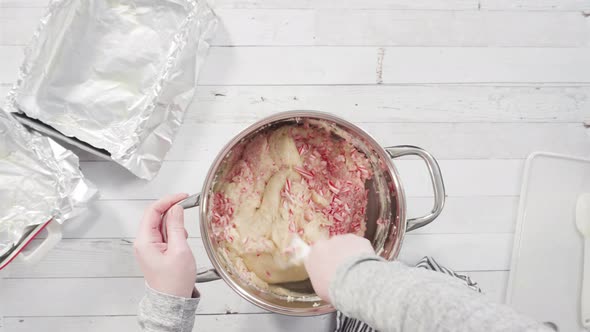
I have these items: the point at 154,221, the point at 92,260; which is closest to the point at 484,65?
the point at 154,221

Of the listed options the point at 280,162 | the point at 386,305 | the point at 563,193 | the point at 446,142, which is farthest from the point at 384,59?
the point at 386,305

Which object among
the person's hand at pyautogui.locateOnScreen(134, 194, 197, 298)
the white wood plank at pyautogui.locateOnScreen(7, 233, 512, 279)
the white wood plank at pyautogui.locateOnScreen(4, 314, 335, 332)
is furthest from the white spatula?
the person's hand at pyautogui.locateOnScreen(134, 194, 197, 298)

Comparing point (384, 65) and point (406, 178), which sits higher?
point (384, 65)

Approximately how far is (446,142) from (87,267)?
2.33ft

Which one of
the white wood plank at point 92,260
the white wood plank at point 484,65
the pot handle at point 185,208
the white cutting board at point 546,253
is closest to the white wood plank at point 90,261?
the white wood plank at point 92,260

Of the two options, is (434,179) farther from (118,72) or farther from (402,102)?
(118,72)

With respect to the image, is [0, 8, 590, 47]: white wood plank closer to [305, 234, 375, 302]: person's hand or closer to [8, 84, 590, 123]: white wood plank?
[8, 84, 590, 123]: white wood plank

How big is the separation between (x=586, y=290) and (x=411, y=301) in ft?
2.09

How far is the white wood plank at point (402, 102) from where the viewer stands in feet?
2.64

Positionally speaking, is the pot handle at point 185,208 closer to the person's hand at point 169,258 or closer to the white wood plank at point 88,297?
the person's hand at point 169,258

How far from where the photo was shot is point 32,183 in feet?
2.46

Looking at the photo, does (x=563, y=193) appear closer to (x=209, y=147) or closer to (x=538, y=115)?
(x=538, y=115)

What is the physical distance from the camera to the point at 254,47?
0.81 m

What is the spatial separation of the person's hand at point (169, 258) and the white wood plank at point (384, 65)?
1.05 ft
